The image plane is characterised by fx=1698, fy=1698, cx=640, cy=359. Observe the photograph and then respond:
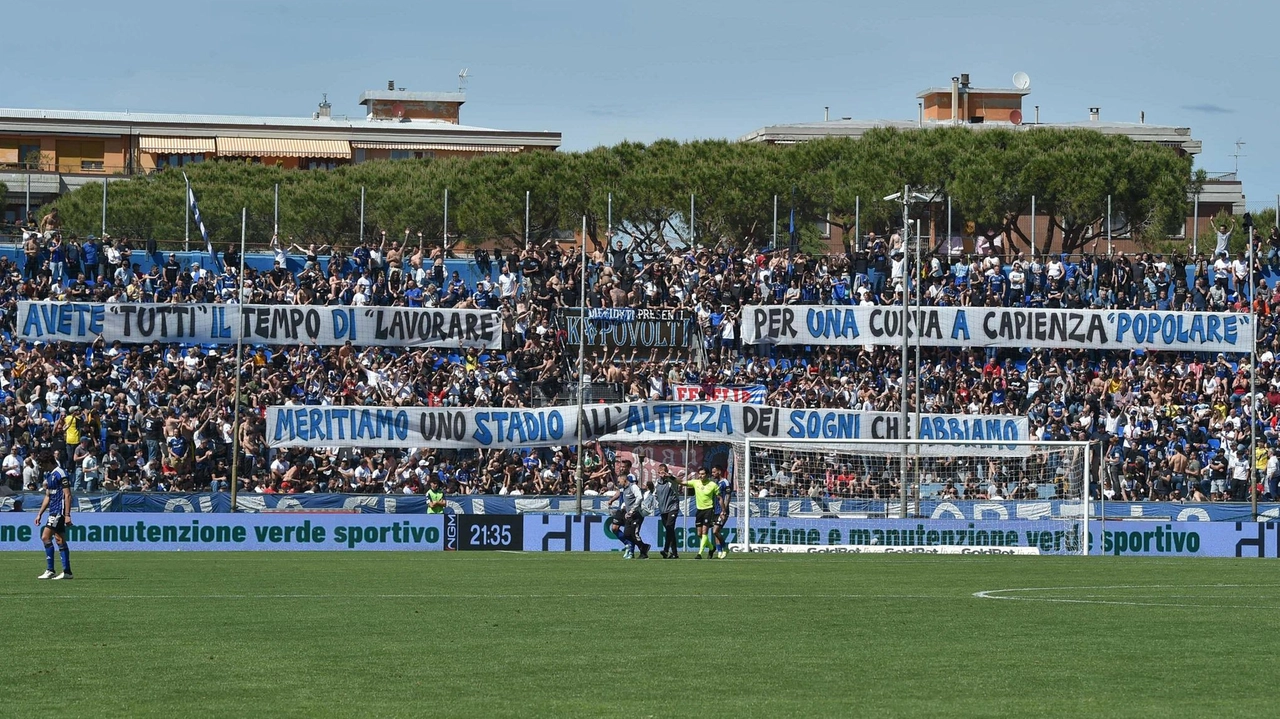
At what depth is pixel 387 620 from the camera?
55.9 ft

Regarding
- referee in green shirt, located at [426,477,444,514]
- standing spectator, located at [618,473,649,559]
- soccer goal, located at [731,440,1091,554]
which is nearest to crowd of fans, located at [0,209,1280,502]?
soccer goal, located at [731,440,1091,554]

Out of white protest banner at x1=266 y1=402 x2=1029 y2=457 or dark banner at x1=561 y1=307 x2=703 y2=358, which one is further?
dark banner at x1=561 y1=307 x2=703 y2=358

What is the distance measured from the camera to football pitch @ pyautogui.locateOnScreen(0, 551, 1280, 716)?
11.2 meters

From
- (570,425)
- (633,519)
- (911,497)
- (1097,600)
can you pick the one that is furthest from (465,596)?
(570,425)

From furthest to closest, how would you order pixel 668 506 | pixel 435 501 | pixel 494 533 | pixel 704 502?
pixel 435 501, pixel 494 533, pixel 668 506, pixel 704 502

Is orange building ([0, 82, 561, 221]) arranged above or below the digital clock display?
above

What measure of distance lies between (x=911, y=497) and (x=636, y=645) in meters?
25.0

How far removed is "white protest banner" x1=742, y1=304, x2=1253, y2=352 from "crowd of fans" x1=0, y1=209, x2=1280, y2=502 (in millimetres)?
526

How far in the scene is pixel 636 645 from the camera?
47.9ft

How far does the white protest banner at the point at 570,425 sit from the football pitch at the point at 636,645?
18.5 metres

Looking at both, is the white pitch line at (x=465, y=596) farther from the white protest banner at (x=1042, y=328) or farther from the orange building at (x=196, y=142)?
the orange building at (x=196, y=142)

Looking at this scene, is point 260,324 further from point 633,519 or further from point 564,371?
point 633,519

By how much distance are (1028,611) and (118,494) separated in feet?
86.9

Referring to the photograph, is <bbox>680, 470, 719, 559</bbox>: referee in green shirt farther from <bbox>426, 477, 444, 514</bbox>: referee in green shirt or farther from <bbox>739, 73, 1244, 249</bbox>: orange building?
<bbox>739, 73, 1244, 249</bbox>: orange building
